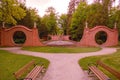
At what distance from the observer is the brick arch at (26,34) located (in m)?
31.3

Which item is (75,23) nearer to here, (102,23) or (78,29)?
(78,29)

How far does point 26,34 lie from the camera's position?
31484 mm

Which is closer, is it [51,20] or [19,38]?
[19,38]

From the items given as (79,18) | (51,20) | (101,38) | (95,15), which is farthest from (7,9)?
(51,20)

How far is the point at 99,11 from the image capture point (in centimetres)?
3872

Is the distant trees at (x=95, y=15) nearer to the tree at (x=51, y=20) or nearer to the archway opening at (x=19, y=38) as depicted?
the archway opening at (x=19, y=38)

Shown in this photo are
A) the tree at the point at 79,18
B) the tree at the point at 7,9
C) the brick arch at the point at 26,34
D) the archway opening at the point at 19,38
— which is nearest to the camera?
the tree at the point at 7,9

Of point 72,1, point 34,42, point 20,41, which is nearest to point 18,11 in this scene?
point 34,42

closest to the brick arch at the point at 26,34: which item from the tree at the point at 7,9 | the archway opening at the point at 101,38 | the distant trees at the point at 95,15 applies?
the tree at the point at 7,9

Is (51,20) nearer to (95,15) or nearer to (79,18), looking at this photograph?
(79,18)

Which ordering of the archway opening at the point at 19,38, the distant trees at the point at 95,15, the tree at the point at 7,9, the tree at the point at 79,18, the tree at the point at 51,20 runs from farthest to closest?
the tree at the point at 51,20
the tree at the point at 79,18
the archway opening at the point at 19,38
the distant trees at the point at 95,15
the tree at the point at 7,9

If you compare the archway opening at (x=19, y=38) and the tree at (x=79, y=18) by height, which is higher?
the tree at (x=79, y=18)

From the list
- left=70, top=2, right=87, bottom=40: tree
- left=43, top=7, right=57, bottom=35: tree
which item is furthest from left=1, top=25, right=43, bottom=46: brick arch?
left=43, top=7, right=57, bottom=35: tree

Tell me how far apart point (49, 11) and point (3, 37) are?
144ft
